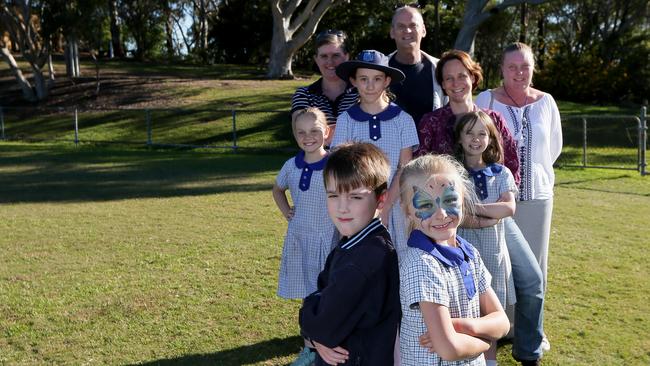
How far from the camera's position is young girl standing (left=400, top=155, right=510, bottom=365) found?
2.31 meters

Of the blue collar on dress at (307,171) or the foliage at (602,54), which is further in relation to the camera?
the foliage at (602,54)

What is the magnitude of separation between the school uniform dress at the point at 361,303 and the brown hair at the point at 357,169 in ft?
0.53

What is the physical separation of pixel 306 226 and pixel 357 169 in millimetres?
1689

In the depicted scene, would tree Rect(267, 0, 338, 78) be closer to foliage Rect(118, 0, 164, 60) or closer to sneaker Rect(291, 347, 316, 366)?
foliage Rect(118, 0, 164, 60)

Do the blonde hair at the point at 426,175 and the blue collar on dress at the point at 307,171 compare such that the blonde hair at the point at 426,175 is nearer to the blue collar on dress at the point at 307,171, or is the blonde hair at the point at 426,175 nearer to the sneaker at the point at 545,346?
the blue collar on dress at the point at 307,171

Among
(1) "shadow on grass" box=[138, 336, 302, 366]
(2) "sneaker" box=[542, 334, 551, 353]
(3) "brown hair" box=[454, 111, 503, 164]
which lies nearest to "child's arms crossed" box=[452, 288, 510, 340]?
(3) "brown hair" box=[454, 111, 503, 164]

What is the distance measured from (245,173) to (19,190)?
4149mm

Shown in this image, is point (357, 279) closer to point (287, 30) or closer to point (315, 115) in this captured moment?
point (315, 115)

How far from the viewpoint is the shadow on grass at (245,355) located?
4266mm

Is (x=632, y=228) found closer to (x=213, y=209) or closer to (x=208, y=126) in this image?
(x=213, y=209)

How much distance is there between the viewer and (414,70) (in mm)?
4250

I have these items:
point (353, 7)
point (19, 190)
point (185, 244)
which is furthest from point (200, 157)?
point (353, 7)

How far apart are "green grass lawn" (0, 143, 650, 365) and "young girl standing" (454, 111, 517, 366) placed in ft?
3.09

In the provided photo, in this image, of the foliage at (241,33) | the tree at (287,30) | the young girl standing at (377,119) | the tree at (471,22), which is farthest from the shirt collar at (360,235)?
the foliage at (241,33)
